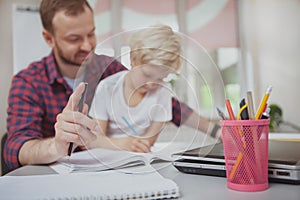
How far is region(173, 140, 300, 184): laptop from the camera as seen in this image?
43 centimetres

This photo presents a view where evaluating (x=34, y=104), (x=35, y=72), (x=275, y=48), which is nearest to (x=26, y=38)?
(x=35, y=72)

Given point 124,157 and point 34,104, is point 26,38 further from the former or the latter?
point 124,157

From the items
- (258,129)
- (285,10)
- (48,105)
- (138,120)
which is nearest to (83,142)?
(138,120)

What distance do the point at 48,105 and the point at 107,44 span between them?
2.21 feet

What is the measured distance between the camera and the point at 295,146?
0.58 meters

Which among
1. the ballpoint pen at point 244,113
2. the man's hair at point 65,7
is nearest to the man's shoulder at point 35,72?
the man's hair at point 65,7

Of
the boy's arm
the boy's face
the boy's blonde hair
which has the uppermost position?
the boy's blonde hair

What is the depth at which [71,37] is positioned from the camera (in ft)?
3.61

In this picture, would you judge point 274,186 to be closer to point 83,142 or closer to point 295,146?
point 295,146

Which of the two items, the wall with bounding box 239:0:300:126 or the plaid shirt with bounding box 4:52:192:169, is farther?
the wall with bounding box 239:0:300:126

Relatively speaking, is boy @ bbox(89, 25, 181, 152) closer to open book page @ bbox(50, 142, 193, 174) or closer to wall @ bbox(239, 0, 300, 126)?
open book page @ bbox(50, 142, 193, 174)

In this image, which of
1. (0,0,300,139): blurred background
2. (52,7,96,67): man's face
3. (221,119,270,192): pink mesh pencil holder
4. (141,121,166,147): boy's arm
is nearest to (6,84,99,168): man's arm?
(141,121,166,147): boy's arm

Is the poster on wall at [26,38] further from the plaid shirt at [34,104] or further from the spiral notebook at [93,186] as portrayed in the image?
the spiral notebook at [93,186]

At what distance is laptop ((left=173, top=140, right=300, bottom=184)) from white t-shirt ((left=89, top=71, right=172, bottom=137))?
0.48 ft
